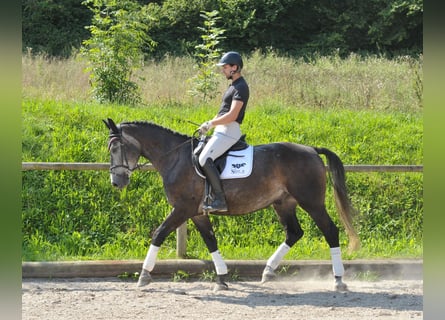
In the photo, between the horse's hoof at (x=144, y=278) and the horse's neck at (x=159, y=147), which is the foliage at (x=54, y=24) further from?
the horse's hoof at (x=144, y=278)

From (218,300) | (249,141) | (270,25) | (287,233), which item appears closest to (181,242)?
(287,233)

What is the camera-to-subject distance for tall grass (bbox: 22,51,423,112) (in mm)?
13227

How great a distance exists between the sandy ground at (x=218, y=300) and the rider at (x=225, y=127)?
38.6 inches

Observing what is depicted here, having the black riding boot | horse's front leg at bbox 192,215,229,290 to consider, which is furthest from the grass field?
the black riding boot

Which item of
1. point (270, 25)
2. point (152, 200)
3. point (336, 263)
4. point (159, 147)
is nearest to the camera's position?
point (336, 263)

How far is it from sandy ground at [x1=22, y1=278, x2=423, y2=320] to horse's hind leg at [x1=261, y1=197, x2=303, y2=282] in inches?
7.5

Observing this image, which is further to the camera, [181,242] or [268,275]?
[181,242]

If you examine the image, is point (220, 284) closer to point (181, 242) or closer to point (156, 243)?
point (156, 243)

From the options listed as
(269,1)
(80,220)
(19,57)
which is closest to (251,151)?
(80,220)

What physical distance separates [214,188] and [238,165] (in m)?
0.37

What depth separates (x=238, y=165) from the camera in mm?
6387

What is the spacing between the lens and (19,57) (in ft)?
3.06

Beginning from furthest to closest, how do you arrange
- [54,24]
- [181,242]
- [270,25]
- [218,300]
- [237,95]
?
[270,25] → [54,24] → [181,242] → [237,95] → [218,300]

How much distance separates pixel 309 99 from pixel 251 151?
7396mm
